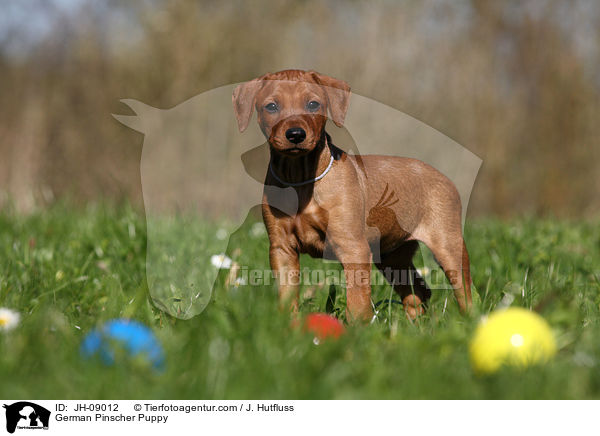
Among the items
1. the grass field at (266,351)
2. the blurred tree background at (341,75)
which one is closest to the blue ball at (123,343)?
the grass field at (266,351)

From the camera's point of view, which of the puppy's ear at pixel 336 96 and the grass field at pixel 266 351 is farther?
the puppy's ear at pixel 336 96

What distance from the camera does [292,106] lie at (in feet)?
9.87

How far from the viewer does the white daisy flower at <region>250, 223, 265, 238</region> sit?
527 cm

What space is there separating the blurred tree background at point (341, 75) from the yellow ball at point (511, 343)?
21.6 feet

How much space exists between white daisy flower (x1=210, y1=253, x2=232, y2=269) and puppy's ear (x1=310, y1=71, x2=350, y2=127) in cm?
147

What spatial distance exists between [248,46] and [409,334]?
707cm

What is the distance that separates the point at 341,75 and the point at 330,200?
569 centimetres

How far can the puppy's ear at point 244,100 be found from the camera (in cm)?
314

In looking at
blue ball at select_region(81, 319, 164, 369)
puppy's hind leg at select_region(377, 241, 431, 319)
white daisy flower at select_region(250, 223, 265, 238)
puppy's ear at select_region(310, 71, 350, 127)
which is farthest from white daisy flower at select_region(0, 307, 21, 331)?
white daisy flower at select_region(250, 223, 265, 238)

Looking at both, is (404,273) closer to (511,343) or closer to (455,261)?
(455,261)
